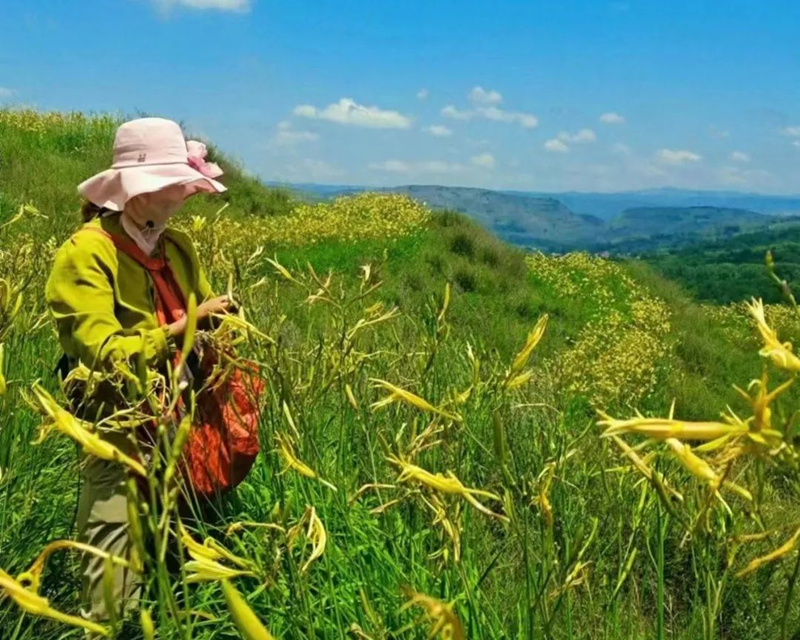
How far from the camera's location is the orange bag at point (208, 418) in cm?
217

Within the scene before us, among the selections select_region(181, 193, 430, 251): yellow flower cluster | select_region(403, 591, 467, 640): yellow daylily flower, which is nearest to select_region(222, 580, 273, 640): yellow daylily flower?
select_region(403, 591, 467, 640): yellow daylily flower

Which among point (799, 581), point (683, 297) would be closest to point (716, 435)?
point (799, 581)

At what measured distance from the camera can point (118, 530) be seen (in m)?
2.16

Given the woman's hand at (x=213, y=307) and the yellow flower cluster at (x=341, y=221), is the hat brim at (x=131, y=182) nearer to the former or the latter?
the woman's hand at (x=213, y=307)

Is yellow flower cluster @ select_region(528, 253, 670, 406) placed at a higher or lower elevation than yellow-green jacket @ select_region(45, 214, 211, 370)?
lower

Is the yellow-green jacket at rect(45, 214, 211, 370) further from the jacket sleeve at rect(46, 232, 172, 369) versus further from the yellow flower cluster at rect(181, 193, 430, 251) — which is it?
the yellow flower cluster at rect(181, 193, 430, 251)

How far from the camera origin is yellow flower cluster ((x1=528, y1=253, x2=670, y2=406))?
219 inches

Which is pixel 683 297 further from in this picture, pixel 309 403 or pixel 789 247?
pixel 789 247

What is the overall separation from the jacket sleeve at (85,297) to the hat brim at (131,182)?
4.9 inches

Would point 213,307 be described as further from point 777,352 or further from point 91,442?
point 777,352

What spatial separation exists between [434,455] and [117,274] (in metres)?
0.94

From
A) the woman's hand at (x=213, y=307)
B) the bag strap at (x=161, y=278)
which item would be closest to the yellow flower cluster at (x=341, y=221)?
the bag strap at (x=161, y=278)

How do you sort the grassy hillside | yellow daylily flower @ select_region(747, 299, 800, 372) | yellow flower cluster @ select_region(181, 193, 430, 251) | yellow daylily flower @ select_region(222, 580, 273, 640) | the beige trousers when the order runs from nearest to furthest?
yellow daylily flower @ select_region(222, 580, 273, 640) → yellow daylily flower @ select_region(747, 299, 800, 372) → the grassy hillside → the beige trousers → yellow flower cluster @ select_region(181, 193, 430, 251)

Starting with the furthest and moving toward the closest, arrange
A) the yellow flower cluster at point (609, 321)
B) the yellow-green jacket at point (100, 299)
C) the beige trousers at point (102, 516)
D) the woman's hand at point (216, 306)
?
the yellow flower cluster at point (609, 321) < the beige trousers at point (102, 516) < the yellow-green jacket at point (100, 299) < the woman's hand at point (216, 306)
